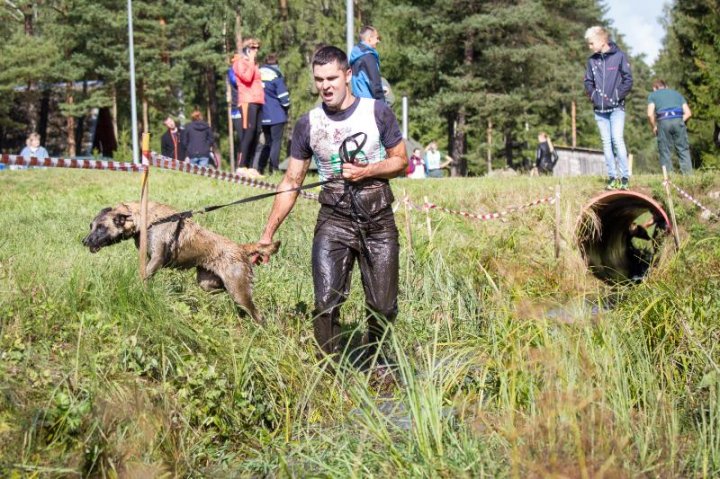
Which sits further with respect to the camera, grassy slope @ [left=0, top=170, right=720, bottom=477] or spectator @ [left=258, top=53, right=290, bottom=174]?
spectator @ [left=258, top=53, right=290, bottom=174]

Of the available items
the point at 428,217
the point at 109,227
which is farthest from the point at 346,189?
the point at 428,217

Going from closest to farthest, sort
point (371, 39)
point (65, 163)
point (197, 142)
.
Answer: point (65, 163)
point (371, 39)
point (197, 142)

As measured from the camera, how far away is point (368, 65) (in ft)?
38.8

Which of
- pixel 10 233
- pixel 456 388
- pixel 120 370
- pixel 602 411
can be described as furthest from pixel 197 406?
pixel 10 233

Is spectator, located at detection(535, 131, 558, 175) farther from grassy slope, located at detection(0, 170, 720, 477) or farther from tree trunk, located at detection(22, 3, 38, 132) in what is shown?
tree trunk, located at detection(22, 3, 38, 132)

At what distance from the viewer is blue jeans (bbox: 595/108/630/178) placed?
12.4 m

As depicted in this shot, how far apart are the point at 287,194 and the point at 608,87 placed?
282 inches

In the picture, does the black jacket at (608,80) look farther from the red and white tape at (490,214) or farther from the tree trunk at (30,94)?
the tree trunk at (30,94)

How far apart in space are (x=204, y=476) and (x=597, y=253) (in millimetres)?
9059

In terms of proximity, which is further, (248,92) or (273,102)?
(273,102)

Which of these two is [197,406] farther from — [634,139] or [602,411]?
[634,139]

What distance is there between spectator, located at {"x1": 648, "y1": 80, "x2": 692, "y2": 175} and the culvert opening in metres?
1.55

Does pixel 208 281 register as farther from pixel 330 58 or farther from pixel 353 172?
pixel 330 58

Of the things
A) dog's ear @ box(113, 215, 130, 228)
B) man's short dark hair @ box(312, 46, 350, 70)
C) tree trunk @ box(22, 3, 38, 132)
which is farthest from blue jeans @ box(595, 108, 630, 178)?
tree trunk @ box(22, 3, 38, 132)
